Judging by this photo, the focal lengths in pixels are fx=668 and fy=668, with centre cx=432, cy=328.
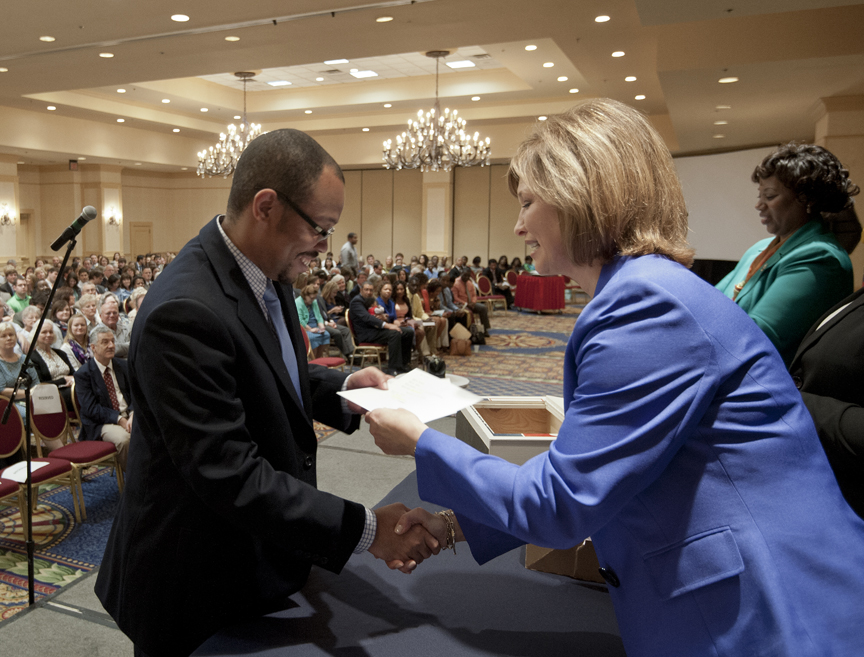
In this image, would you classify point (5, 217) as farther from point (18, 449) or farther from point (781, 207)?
point (781, 207)

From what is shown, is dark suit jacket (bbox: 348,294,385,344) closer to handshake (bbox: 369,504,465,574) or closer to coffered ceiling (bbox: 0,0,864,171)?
coffered ceiling (bbox: 0,0,864,171)

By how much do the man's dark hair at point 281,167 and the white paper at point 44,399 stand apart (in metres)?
4.15

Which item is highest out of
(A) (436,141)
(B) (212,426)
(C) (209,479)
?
(A) (436,141)

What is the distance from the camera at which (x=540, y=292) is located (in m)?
16.2

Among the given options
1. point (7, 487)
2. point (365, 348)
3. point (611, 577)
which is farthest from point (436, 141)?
point (611, 577)

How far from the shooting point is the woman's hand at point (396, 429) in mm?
1242

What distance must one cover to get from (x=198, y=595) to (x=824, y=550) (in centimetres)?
114

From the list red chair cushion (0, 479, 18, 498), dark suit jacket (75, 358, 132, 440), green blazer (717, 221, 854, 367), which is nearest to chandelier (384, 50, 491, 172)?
dark suit jacket (75, 358, 132, 440)

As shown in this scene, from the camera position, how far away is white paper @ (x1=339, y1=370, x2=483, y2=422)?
1479 millimetres

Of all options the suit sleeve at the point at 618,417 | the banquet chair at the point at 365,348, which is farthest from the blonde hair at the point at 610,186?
the banquet chair at the point at 365,348

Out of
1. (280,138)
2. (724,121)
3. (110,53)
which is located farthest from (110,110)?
(280,138)

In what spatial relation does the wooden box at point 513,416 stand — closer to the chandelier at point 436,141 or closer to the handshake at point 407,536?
the handshake at point 407,536

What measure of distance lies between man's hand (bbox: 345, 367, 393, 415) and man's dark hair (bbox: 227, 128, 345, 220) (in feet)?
1.75

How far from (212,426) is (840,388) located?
1545mm
